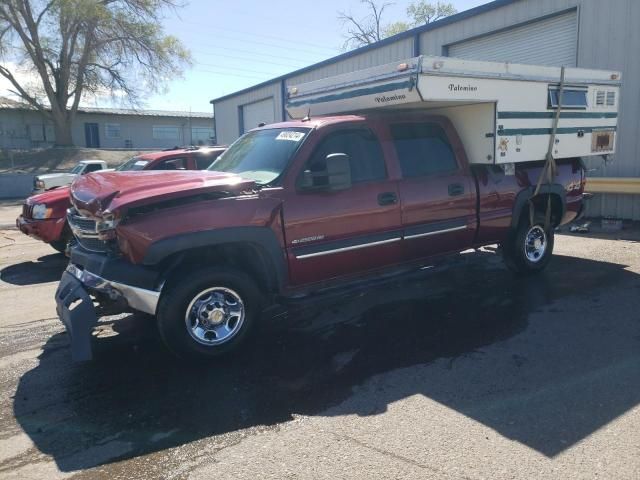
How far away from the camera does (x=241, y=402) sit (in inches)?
143

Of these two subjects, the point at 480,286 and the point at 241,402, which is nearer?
the point at 241,402

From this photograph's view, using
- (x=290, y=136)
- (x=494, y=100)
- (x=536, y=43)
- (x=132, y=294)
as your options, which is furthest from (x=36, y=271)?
(x=536, y=43)

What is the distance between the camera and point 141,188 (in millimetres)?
4117

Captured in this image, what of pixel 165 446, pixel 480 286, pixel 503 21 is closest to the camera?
pixel 165 446

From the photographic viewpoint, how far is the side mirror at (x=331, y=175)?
455 cm

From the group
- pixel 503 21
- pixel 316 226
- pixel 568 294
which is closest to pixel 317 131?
pixel 316 226

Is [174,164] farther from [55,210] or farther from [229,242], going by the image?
[229,242]

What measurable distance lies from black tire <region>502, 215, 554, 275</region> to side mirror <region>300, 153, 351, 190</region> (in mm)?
2837

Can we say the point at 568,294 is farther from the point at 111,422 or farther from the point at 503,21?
the point at 503,21

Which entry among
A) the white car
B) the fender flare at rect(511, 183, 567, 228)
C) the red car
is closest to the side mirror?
the fender flare at rect(511, 183, 567, 228)

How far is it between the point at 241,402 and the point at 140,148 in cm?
4393

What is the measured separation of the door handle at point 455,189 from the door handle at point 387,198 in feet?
2.72

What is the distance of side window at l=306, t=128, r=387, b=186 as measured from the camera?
495 centimetres

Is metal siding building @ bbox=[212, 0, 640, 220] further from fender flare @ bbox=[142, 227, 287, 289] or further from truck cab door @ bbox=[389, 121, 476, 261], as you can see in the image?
fender flare @ bbox=[142, 227, 287, 289]
